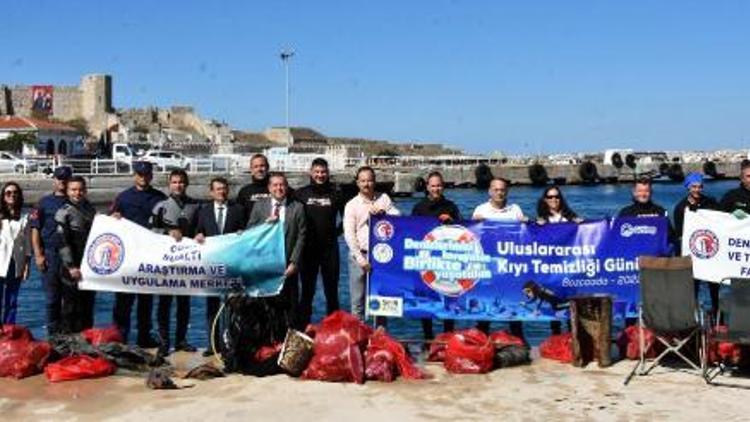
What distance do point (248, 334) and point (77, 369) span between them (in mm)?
1474

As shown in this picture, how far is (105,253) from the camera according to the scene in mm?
8891

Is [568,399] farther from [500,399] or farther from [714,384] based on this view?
[714,384]

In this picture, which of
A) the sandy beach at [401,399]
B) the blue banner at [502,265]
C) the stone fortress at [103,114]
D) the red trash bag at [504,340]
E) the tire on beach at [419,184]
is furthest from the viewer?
the stone fortress at [103,114]

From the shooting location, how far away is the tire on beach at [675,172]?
84438mm

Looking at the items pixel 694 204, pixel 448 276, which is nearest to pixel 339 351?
pixel 448 276

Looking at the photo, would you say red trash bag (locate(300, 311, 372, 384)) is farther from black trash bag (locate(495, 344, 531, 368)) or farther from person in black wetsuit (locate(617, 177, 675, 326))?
person in black wetsuit (locate(617, 177, 675, 326))

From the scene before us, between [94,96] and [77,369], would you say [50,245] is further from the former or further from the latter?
[94,96]

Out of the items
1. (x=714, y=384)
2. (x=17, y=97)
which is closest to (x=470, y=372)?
(x=714, y=384)

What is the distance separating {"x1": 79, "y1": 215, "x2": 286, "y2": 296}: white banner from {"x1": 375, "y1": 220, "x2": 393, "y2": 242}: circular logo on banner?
3.30 ft

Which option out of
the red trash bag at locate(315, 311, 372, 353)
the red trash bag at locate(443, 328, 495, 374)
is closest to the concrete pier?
the red trash bag at locate(315, 311, 372, 353)

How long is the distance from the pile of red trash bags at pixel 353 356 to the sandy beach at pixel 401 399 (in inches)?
4.7

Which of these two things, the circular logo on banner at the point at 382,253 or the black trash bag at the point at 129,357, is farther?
the circular logo on banner at the point at 382,253

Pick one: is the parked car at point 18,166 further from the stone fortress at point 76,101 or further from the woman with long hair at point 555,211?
the stone fortress at point 76,101

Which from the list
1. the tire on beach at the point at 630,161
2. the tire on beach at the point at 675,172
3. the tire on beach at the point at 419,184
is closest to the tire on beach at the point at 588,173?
the tire on beach at the point at 630,161
